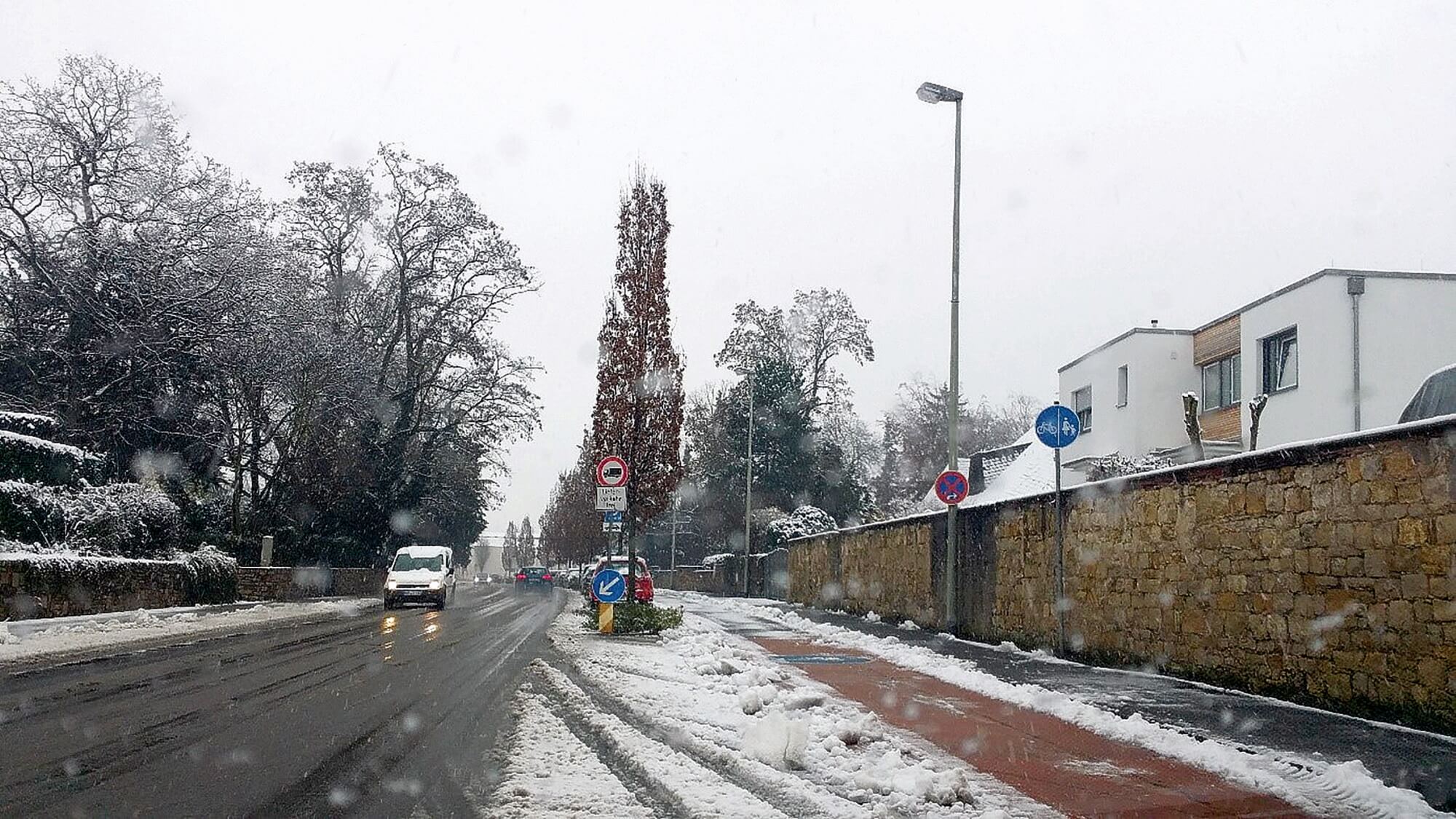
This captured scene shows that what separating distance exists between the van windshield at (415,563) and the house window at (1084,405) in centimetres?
1917

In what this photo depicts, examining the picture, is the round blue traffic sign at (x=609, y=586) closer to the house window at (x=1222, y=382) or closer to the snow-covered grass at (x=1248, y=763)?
the snow-covered grass at (x=1248, y=763)

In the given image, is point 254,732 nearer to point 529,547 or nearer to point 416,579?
point 416,579

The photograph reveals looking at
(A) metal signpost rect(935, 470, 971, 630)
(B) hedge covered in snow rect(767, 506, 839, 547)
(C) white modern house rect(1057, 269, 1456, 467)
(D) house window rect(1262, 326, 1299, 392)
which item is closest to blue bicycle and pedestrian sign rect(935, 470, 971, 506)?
(A) metal signpost rect(935, 470, 971, 630)

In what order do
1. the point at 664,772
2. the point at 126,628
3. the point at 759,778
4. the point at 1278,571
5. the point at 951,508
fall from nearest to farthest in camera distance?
the point at 759,778 < the point at 664,772 < the point at 1278,571 < the point at 951,508 < the point at 126,628

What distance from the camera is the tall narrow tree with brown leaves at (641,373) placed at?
21.9 meters

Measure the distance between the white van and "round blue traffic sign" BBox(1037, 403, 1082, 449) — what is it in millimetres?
19754

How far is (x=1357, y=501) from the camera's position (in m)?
9.22

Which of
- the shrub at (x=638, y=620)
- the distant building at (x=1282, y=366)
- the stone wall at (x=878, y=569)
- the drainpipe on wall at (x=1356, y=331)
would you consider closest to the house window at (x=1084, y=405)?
the distant building at (x=1282, y=366)

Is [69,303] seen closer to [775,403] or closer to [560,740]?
[560,740]

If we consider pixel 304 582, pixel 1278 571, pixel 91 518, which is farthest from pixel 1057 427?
pixel 304 582

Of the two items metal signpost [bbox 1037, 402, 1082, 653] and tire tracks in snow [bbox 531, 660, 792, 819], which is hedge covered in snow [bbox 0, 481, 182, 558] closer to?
tire tracks in snow [bbox 531, 660, 792, 819]

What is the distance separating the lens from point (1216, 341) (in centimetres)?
2998

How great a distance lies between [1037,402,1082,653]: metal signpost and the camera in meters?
14.7

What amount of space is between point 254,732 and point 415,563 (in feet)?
76.3
